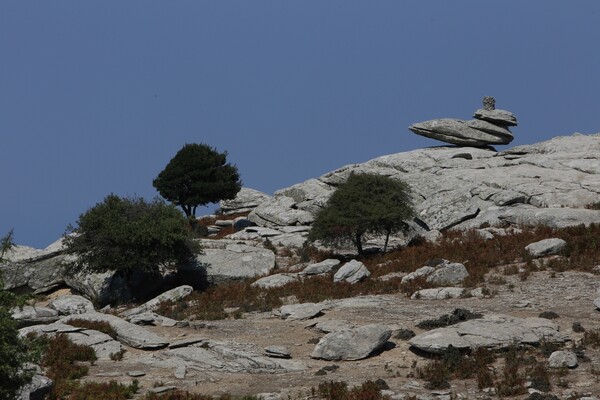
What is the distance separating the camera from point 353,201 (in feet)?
141

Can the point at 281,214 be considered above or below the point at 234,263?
above

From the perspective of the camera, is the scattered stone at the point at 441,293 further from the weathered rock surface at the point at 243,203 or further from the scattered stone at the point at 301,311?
the weathered rock surface at the point at 243,203

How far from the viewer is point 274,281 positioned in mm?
37719

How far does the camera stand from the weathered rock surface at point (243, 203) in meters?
73.2

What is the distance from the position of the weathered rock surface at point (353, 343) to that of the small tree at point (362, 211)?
58.8 feet

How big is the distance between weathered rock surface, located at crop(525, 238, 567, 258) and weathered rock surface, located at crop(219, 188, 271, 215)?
1574 inches

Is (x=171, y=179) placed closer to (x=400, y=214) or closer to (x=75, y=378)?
(x=400, y=214)

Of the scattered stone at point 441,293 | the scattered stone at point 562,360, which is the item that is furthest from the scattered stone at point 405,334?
the scattered stone at point 441,293

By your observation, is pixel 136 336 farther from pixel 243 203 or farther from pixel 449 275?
pixel 243 203

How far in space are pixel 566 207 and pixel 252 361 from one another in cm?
3128

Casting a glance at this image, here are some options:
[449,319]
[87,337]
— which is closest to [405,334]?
[449,319]

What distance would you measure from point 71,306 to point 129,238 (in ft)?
16.8

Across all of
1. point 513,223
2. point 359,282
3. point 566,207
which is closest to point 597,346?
point 359,282

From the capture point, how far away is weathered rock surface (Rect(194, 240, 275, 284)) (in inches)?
1626
